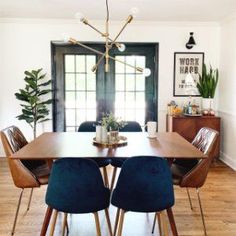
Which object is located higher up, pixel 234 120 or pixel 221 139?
pixel 234 120

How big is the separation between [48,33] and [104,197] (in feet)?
12.2

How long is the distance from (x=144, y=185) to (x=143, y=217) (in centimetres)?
112

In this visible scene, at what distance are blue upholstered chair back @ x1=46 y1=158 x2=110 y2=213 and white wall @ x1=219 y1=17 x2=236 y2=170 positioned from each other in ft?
10.6

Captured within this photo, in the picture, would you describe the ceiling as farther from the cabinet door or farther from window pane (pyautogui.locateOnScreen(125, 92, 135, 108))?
the cabinet door

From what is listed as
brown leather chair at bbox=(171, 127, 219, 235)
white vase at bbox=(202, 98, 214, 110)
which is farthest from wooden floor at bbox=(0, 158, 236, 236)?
white vase at bbox=(202, 98, 214, 110)

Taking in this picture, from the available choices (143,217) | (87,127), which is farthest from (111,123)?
(143,217)

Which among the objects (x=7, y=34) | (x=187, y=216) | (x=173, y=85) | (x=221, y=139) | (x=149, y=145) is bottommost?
(x=187, y=216)

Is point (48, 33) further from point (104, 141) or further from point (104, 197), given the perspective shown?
point (104, 197)

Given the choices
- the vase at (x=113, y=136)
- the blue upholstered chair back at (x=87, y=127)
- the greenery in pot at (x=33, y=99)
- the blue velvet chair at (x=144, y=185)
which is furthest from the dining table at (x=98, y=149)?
the greenery in pot at (x=33, y=99)

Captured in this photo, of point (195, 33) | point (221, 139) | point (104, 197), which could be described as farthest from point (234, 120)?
point (104, 197)

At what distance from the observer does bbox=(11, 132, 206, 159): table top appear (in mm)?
2410

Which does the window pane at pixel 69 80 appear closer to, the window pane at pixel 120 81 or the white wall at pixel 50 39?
the white wall at pixel 50 39

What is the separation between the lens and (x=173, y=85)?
5340 millimetres

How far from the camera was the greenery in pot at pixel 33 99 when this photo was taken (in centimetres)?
483
